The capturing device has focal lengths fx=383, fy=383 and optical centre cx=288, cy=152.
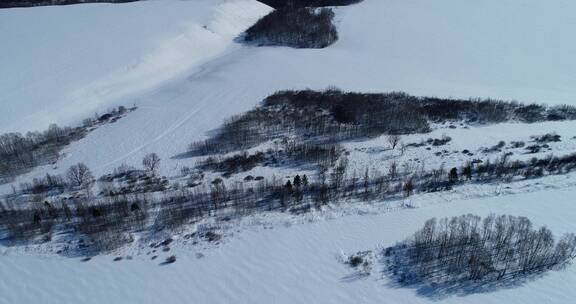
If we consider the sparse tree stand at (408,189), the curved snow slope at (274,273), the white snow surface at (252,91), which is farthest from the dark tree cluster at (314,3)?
the curved snow slope at (274,273)

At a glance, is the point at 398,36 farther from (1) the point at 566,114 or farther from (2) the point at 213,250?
(2) the point at 213,250

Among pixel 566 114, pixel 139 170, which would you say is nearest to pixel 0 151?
pixel 139 170

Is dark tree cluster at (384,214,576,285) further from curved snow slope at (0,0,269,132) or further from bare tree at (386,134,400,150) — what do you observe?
curved snow slope at (0,0,269,132)

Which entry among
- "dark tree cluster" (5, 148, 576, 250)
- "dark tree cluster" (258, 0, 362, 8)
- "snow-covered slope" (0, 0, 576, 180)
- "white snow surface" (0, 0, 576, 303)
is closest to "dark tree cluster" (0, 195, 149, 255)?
"dark tree cluster" (5, 148, 576, 250)

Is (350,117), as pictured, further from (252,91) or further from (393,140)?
(252,91)

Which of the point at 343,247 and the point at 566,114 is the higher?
the point at 566,114
